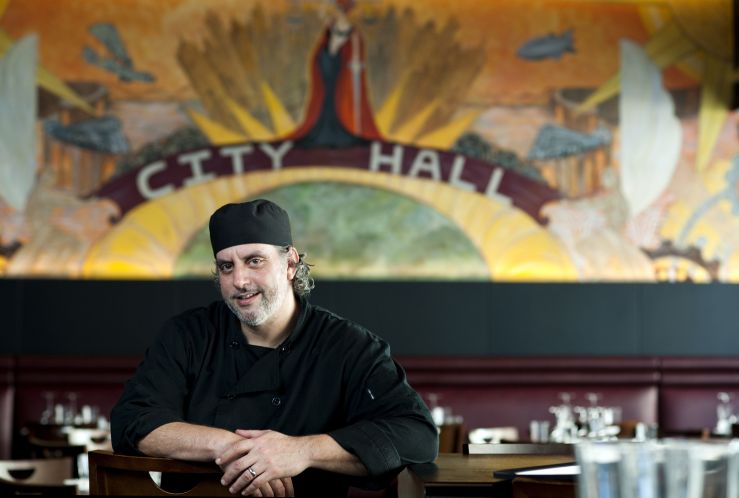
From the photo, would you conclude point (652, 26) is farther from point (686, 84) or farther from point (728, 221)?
point (728, 221)

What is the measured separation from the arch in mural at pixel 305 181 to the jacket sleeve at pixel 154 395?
5.57 metres

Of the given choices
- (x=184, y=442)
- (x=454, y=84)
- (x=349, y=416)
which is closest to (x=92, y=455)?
(x=184, y=442)

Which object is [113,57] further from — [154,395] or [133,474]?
[133,474]

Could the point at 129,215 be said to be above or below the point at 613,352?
above

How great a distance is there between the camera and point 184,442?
2.43 metres

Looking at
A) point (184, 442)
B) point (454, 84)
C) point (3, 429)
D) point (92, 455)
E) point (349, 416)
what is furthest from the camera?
point (454, 84)

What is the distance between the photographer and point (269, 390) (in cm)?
261

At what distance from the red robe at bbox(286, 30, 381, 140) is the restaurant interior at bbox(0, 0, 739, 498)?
0.05ft

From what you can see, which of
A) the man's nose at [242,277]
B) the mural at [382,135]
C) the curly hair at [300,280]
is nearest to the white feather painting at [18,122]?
the mural at [382,135]

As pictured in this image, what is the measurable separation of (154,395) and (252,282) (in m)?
0.35

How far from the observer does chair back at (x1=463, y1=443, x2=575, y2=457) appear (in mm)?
2773

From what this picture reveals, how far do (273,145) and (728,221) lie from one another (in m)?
3.49

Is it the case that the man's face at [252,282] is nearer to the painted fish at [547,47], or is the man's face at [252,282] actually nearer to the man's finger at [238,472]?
the man's finger at [238,472]

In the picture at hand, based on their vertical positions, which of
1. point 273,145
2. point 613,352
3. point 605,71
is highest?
point 605,71
